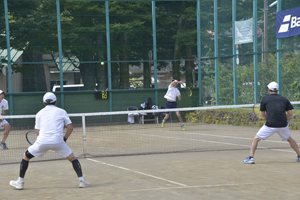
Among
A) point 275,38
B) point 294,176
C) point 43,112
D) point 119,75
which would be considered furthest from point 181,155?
point 119,75

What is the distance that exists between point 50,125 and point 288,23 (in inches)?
465

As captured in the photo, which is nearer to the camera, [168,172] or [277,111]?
[168,172]

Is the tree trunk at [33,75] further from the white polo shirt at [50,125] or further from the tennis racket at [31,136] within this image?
the white polo shirt at [50,125]

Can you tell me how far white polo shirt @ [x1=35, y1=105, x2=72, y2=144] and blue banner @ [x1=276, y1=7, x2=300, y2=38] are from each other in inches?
447

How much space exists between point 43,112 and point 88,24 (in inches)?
532

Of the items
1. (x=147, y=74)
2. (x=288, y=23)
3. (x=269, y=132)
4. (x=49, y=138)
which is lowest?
(x=269, y=132)

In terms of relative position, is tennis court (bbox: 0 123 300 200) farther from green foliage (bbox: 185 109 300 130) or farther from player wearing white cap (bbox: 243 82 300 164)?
green foliage (bbox: 185 109 300 130)

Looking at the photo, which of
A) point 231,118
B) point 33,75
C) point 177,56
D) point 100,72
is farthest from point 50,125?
point 177,56

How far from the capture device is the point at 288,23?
15758 mm

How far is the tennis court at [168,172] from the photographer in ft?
19.7

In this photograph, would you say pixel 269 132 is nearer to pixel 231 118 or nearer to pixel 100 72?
pixel 231 118

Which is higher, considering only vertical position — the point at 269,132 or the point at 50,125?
the point at 50,125

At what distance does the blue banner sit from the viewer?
1547 centimetres

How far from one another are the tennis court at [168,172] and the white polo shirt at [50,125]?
75 cm
